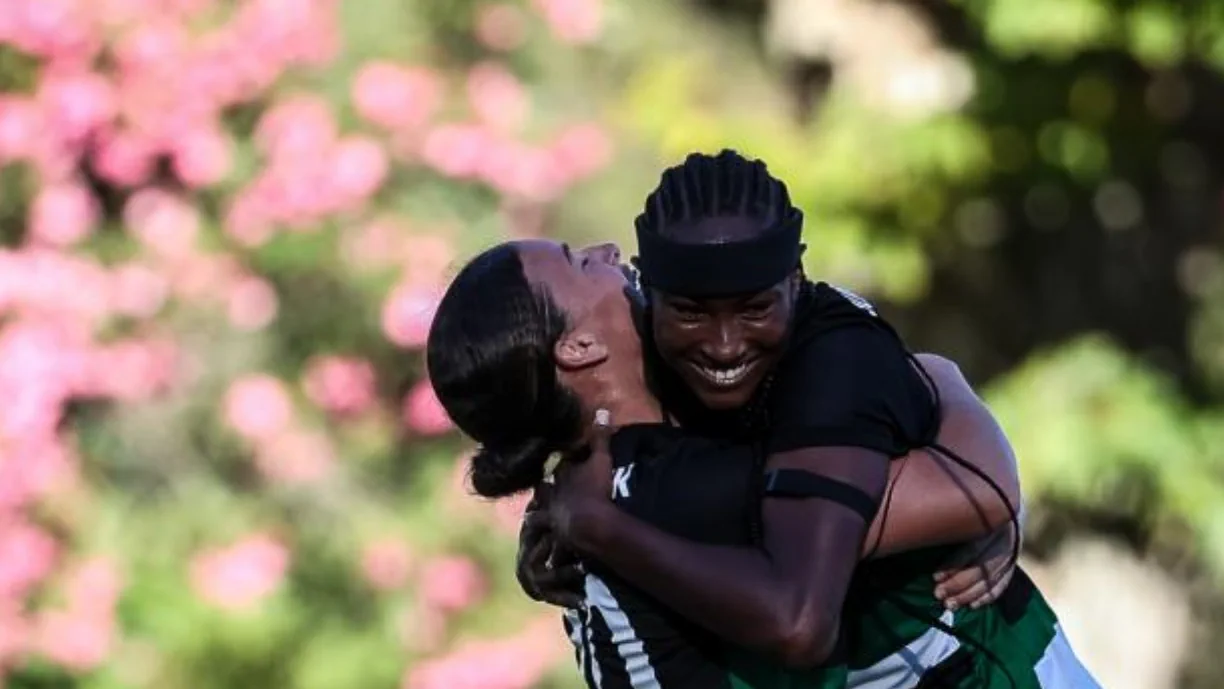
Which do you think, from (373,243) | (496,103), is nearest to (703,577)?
(373,243)

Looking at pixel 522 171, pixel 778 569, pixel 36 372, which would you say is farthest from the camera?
pixel 522 171

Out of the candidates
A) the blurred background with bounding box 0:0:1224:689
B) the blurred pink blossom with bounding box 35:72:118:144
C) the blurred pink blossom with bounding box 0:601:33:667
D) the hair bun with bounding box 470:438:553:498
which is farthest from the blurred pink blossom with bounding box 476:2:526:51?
the hair bun with bounding box 470:438:553:498

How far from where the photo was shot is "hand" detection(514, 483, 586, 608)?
10.1ft

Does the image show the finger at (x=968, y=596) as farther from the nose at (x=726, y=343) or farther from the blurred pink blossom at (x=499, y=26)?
the blurred pink blossom at (x=499, y=26)

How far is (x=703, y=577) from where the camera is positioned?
2.75 m

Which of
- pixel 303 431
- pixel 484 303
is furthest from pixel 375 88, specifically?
pixel 484 303

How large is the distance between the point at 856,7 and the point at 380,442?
2.04 meters

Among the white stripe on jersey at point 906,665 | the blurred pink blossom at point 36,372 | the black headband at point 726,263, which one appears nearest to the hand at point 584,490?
the black headband at point 726,263

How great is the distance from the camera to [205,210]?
7652mm

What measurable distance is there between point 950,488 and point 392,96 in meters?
4.89

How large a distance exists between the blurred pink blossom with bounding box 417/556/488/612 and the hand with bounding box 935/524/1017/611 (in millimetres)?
4514

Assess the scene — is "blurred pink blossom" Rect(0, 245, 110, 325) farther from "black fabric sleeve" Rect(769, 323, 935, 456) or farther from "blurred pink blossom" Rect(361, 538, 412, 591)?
"black fabric sleeve" Rect(769, 323, 935, 456)

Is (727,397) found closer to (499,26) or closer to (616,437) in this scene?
(616,437)

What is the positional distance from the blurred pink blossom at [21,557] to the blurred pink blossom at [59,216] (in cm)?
78
